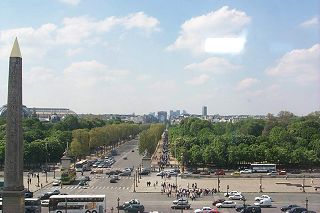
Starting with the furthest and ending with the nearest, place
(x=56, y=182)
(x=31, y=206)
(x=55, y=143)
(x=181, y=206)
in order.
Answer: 1. (x=55, y=143)
2. (x=56, y=182)
3. (x=181, y=206)
4. (x=31, y=206)

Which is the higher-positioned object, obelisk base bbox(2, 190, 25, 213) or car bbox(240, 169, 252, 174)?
obelisk base bbox(2, 190, 25, 213)

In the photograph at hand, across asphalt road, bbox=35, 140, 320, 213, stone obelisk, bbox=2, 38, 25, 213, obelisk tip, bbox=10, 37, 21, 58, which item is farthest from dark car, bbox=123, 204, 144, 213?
obelisk tip, bbox=10, 37, 21, 58

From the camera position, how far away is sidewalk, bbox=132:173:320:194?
134 feet

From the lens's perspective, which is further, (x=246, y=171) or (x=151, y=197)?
(x=246, y=171)

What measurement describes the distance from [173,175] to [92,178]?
24.8 feet

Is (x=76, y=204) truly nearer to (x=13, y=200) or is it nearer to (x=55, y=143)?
(x=13, y=200)

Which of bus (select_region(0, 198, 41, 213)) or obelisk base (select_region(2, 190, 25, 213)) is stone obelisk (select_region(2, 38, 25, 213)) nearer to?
obelisk base (select_region(2, 190, 25, 213))

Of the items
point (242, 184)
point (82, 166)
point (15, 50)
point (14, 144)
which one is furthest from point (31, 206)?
point (82, 166)

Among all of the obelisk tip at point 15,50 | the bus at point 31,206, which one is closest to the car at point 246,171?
the bus at point 31,206

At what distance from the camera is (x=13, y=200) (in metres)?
18.2

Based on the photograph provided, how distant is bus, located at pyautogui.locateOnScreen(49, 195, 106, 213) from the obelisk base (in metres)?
10.1

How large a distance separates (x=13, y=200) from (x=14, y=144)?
6.39 ft

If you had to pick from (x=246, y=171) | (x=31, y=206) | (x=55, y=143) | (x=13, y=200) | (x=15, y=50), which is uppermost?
(x=15, y=50)

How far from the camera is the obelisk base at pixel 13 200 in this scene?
18.1 m
